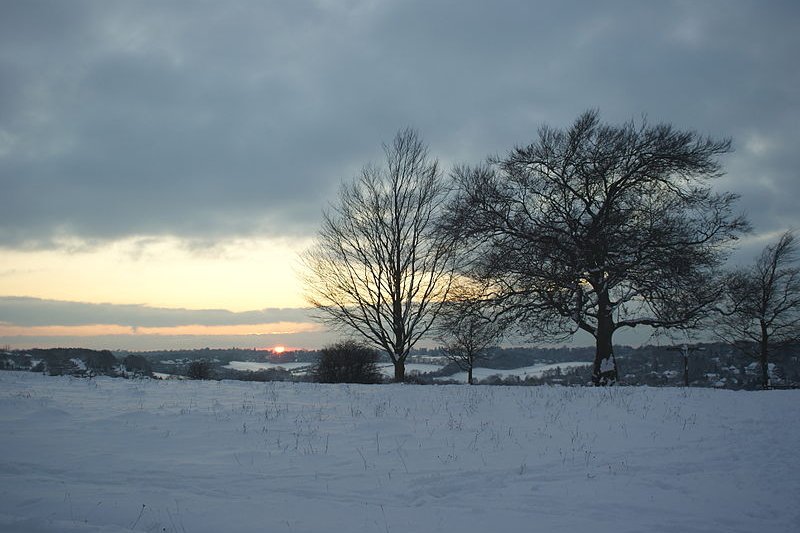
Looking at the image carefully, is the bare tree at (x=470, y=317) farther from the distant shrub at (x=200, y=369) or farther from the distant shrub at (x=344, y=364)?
the distant shrub at (x=200, y=369)

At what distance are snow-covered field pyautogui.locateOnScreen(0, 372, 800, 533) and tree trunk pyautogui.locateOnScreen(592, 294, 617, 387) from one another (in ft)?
19.4

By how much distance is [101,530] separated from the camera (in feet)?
13.2

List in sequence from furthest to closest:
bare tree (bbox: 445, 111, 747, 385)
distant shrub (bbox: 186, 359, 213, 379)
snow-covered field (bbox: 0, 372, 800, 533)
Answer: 1. distant shrub (bbox: 186, 359, 213, 379)
2. bare tree (bbox: 445, 111, 747, 385)
3. snow-covered field (bbox: 0, 372, 800, 533)

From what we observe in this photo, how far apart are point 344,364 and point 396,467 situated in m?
29.0

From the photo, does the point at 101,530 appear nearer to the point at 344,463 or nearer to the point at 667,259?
the point at 344,463

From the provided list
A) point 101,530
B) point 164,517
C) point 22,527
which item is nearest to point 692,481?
point 164,517

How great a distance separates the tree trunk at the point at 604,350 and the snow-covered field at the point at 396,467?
592 cm

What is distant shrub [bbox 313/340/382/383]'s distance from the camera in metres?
34.1

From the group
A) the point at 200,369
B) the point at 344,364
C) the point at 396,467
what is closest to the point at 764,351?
the point at 344,364

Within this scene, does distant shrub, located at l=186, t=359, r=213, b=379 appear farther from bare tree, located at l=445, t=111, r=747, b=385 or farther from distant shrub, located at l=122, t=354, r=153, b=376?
bare tree, located at l=445, t=111, r=747, b=385

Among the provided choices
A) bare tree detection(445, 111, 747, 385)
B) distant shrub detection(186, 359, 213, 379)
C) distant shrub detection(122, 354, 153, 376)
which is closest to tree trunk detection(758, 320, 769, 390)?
bare tree detection(445, 111, 747, 385)

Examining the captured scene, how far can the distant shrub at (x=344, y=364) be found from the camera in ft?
112

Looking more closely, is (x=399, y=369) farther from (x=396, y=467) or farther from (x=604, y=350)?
(x=396, y=467)

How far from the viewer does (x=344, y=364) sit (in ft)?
113
